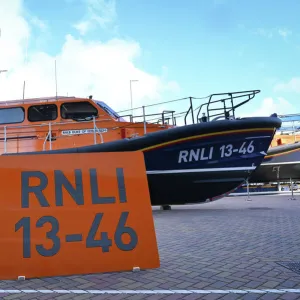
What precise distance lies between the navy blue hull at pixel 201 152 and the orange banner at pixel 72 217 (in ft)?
13.3

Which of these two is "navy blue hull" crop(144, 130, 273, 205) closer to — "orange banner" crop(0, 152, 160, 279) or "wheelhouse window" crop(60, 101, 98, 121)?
"wheelhouse window" crop(60, 101, 98, 121)

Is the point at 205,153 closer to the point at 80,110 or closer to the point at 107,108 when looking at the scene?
the point at 107,108

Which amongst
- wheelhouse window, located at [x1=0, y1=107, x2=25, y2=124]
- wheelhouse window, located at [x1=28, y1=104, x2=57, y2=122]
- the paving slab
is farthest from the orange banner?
wheelhouse window, located at [x1=0, y1=107, x2=25, y2=124]

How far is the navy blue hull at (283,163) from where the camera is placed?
13.2 meters

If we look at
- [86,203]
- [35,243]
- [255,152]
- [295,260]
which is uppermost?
[255,152]

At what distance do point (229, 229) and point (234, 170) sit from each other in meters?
2.16

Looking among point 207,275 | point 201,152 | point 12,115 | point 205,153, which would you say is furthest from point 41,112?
point 207,275

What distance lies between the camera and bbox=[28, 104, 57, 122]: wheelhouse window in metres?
8.93

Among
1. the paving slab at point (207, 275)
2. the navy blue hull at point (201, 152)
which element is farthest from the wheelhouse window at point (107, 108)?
the paving slab at point (207, 275)

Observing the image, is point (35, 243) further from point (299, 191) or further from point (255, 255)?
point (299, 191)

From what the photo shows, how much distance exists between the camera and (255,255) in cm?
424

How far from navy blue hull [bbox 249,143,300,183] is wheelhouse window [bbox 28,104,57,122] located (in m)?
9.01

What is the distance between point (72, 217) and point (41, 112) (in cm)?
624

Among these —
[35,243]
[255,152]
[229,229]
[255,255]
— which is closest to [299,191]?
[255,152]
